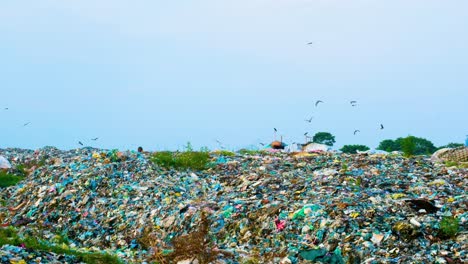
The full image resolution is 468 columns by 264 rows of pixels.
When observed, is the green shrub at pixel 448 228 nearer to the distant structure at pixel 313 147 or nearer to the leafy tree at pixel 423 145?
the distant structure at pixel 313 147

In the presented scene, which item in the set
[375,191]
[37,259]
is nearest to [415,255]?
[375,191]

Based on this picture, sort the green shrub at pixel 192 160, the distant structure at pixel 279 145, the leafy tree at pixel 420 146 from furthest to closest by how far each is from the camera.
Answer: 1. the leafy tree at pixel 420 146
2. the distant structure at pixel 279 145
3. the green shrub at pixel 192 160

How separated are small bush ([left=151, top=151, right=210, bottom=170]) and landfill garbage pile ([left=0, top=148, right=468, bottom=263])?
299mm

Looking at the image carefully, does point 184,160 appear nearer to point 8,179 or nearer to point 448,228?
point 8,179

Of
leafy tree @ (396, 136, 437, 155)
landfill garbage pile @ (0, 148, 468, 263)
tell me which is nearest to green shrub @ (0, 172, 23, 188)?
landfill garbage pile @ (0, 148, 468, 263)

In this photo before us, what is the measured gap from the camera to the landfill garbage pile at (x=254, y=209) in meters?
7.74

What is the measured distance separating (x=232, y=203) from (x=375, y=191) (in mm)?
2387

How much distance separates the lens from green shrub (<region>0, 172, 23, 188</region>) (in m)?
14.8

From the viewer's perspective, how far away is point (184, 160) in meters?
13.2

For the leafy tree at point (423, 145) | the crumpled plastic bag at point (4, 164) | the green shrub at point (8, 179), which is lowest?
the leafy tree at point (423, 145)

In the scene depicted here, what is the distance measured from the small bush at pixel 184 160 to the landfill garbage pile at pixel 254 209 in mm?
299

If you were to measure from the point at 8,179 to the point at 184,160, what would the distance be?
5.06 metres

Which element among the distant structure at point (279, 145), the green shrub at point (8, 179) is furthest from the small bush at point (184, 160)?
the distant structure at point (279, 145)

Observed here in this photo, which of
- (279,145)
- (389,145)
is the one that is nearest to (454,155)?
(279,145)
